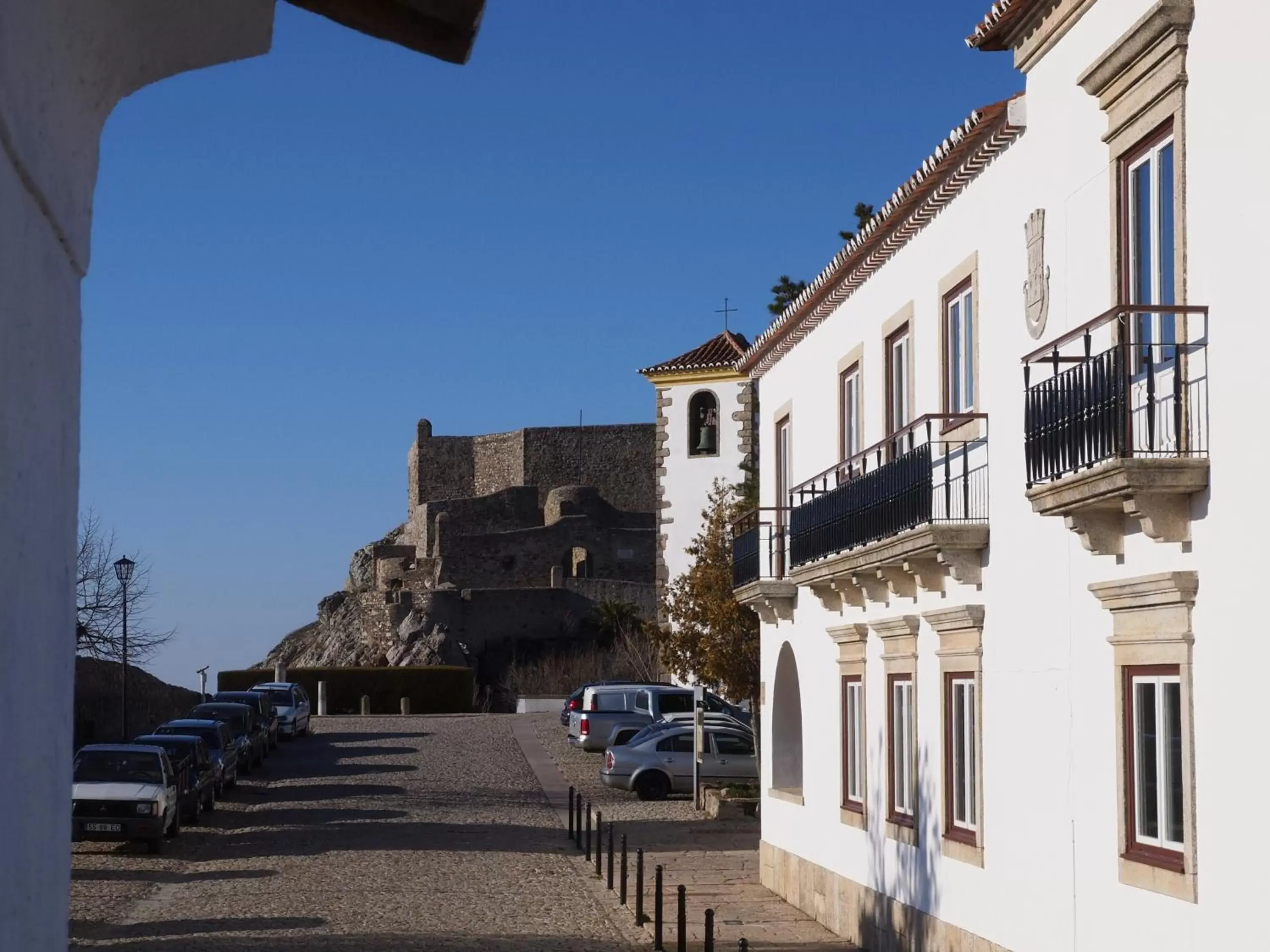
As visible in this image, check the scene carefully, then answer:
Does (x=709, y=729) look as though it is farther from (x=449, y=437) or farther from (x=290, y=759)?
(x=449, y=437)

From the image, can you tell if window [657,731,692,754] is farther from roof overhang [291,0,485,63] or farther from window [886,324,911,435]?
roof overhang [291,0,485,63]

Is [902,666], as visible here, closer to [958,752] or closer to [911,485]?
[958,752]

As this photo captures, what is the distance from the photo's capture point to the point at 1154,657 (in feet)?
32.9

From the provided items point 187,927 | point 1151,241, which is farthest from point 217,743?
point 1151,241

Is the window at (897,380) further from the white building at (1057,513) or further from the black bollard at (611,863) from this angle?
the black bollard at (611,863)

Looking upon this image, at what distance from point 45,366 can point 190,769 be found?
24250 mm

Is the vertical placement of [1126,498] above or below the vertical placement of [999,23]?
below

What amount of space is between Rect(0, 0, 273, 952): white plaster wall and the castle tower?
1683 inches

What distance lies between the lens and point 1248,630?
29.2 ft

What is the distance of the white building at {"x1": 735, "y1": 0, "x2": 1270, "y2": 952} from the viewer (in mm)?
9086

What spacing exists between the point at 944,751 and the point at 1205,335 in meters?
6.07

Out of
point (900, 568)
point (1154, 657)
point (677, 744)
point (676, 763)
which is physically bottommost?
point (676, 763)

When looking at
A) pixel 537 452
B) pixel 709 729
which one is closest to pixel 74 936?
pixel 709 729

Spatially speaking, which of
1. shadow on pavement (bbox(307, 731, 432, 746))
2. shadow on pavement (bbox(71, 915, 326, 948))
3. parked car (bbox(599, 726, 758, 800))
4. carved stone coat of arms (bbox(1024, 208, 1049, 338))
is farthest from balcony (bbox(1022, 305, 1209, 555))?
shadow on pavement (bbox(307, 731, 432, 746))
